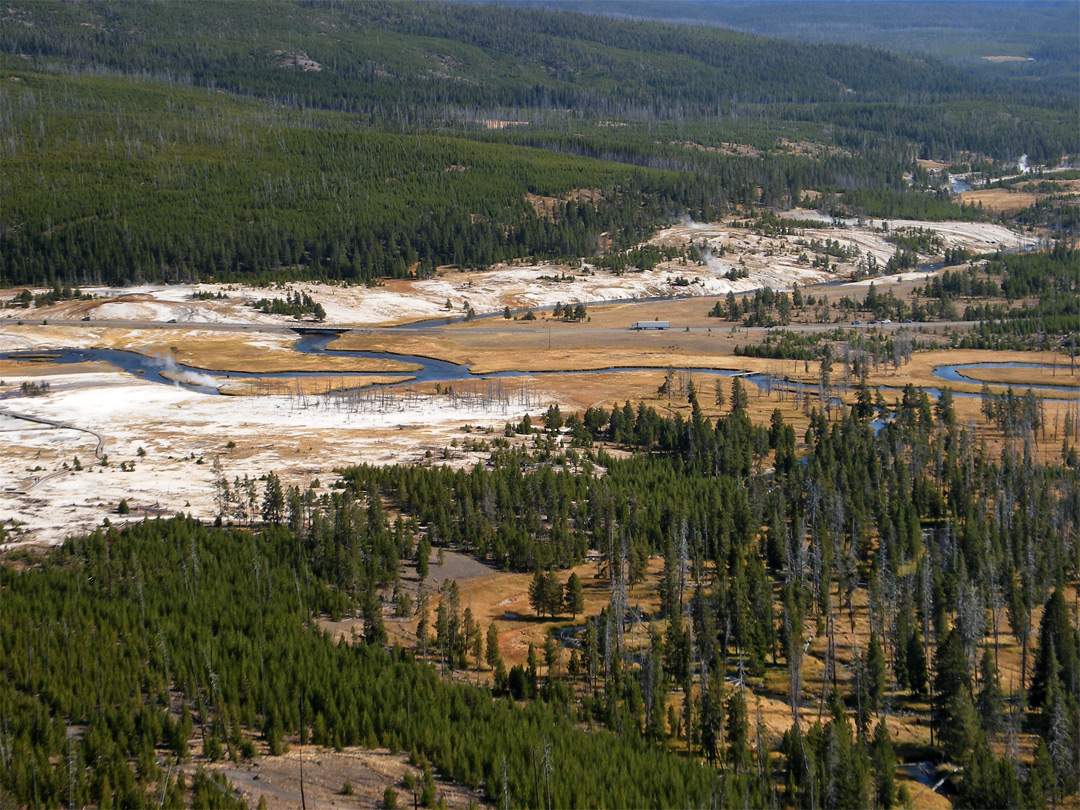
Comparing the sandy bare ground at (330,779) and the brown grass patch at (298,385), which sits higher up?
the brown grass patch at (298,385)

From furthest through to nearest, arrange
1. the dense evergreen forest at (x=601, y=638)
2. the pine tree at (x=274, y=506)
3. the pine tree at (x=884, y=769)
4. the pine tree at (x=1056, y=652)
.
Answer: the pine tree at (x=274, y=506), the pine tree at (x=1056, y=652), the dense evergreen forest at (x=601, y=638), the pine tree at (x=884, y=769)

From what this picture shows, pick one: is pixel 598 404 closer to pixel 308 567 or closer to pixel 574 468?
pixel 574 468

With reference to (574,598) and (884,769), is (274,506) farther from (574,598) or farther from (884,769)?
(884,769)

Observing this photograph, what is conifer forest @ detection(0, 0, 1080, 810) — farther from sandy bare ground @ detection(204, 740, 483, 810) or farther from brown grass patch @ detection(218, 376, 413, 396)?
brown grass patch @ detection(218, 376, 413, 396)

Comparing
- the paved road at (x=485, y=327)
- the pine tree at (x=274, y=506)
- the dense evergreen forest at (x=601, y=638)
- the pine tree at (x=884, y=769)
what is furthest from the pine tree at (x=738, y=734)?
the paved road at (x=485, y=327)

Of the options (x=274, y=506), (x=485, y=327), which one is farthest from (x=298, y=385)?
(x=274, y=506)

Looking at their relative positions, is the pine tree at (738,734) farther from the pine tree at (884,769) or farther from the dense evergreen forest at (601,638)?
the pine tree at (884,769)

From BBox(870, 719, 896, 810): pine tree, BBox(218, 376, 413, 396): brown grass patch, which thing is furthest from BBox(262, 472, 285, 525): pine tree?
BBox(870, 719, 896, 810): pine tree

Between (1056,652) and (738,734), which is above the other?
(1056,652)
